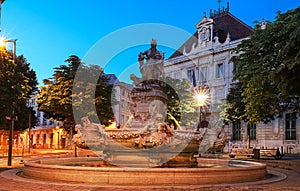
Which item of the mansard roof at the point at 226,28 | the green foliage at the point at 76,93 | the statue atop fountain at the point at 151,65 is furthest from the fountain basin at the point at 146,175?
the mansard roof at the point at 226,28

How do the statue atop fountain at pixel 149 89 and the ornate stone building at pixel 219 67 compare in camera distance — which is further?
the ornate stone building at pixel 219 67

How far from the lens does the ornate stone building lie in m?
44.5

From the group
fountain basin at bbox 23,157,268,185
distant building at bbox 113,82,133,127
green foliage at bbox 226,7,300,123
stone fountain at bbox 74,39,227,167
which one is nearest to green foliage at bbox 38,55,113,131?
distant building at bbox 113,82,133,127

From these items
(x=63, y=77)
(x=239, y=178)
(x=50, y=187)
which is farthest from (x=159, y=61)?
(x=63, y=77)

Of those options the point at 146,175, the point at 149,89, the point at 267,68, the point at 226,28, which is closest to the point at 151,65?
the point at 149,89

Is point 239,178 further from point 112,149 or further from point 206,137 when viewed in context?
point 112,149

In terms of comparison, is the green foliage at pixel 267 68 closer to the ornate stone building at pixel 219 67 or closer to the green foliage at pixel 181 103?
the green foliage at pixel 181 103

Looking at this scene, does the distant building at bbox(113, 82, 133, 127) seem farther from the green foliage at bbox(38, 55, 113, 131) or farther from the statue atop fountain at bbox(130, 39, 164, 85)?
the statue atop fountain at bbox(130, 39, 164, 85)

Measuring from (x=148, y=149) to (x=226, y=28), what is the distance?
45.9 metres

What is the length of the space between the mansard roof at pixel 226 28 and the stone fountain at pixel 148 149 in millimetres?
38071

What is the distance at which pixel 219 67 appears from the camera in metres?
53.7

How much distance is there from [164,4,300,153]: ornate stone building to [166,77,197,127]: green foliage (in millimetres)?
7173

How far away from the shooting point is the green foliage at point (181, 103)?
3753cm

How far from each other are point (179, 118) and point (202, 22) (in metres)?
23.1
